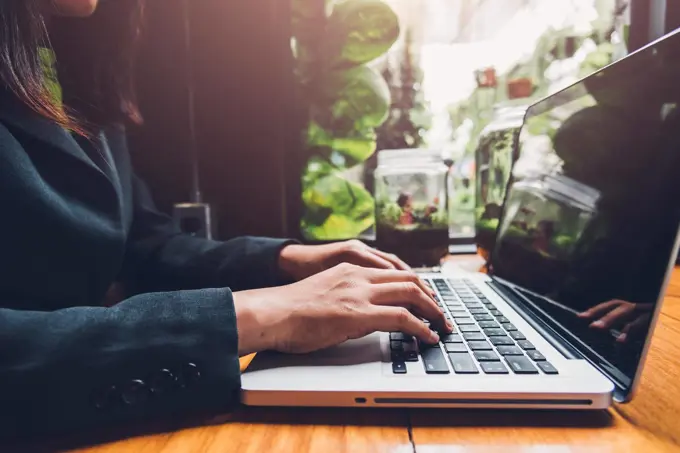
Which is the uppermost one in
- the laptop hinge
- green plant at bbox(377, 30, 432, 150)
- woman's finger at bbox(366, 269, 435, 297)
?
green plant at bbox(377, 30, 432, 150)

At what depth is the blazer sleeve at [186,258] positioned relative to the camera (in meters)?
0.78

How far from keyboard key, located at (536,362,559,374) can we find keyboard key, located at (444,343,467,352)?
0.06m

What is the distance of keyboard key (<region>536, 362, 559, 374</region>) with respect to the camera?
40 centimetres

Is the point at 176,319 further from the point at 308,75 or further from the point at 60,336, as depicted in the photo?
the point at 308,75

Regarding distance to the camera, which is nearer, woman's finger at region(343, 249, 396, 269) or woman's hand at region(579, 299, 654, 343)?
woman's hand at region(579, 299, 654, 343)

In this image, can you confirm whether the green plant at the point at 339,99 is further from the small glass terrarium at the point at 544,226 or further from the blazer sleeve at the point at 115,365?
the blazer sleeve at the point at 115,365

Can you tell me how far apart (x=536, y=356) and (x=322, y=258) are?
382 millimetres

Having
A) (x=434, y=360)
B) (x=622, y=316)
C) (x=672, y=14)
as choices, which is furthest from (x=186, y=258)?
(x=672, y=14)

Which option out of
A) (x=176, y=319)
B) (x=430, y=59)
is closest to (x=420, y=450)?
(x=176, y=319)

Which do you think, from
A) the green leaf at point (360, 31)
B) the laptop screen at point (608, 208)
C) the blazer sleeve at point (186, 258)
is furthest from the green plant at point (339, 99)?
the laptop screen at point (608, 208)

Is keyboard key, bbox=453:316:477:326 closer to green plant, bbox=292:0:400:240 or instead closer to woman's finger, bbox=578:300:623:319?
woman's finger, bbox=578:300:623:319

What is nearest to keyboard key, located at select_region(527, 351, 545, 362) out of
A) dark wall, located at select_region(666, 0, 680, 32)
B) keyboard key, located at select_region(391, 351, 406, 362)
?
keyboard key, located at select_region(391, 351, 406, 362)

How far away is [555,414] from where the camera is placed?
374mm

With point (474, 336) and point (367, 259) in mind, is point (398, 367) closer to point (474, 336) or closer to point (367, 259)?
point (474, 336)
